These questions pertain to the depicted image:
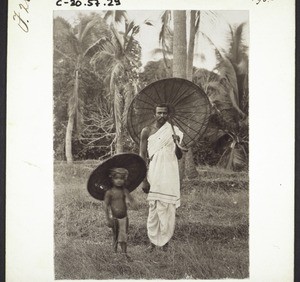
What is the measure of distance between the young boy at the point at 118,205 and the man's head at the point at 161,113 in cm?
51

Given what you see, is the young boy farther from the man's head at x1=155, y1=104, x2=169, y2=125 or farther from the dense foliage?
the man's head at x1=155, y1=104, x2=169, y2=125

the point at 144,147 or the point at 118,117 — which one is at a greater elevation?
the point at 118,117

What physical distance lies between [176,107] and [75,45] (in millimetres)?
975

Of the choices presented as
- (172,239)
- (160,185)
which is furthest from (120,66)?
(172,239)

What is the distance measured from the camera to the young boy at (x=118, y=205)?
13.9 ft

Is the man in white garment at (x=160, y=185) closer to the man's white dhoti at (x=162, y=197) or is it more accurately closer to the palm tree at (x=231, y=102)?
the man's white dhoti at (x=162, y=197)

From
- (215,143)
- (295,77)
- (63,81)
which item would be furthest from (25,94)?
(295,77)

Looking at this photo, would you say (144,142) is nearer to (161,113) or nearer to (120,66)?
(161,113)

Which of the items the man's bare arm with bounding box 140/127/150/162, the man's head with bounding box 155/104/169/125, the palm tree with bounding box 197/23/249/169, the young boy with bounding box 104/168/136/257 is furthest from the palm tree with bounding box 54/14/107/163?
the palm tree with bounding box 197/23/249/169

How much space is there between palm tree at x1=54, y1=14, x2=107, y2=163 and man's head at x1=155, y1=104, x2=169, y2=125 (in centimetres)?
65

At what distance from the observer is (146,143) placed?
4309 millimetres

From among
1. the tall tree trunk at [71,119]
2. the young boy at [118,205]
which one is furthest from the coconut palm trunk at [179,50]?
the young boy at [118,205]

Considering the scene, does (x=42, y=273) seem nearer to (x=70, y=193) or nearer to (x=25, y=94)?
(x=70, y=193)

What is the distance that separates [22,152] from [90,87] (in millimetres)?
766
